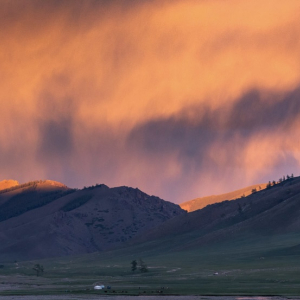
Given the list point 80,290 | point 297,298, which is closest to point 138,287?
point 80,290

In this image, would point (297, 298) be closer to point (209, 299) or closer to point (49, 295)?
point (209, 299)

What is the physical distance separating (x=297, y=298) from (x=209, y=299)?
19.6m

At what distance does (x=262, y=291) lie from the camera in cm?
17475

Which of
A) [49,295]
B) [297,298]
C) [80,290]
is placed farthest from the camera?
[80,290]

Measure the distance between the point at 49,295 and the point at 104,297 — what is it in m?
19.0

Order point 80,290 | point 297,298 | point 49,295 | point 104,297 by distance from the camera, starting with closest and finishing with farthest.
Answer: point 297,298
point 104,297
point 49,295
point 80,290

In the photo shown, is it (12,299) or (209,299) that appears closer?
(209,299)

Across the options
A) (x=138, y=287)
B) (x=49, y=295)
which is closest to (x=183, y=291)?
(x=138, y=287)

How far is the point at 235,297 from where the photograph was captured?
162m

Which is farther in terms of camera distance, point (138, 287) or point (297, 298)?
point (138, 287)

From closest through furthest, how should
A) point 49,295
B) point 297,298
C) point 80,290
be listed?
point 297,298 → point 49,295 → point 80,290

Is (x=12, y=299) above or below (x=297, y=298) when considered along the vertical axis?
above

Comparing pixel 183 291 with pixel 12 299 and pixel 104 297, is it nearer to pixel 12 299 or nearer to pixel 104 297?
pixel 104 297

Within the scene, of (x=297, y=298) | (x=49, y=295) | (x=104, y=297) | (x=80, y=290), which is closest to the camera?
(x=297, y=298)
